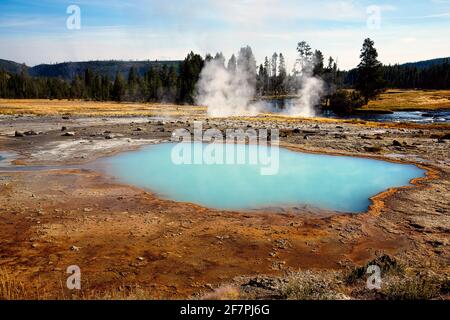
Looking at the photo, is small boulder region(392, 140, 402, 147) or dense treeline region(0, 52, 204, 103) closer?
small boulder region(392, 140, 402, 147)

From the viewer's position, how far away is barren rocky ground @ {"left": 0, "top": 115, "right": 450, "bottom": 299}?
264 inches

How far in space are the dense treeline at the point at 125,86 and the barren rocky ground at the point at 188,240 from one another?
67.9 metres

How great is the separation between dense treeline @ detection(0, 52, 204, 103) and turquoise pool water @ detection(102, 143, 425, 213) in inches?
2420

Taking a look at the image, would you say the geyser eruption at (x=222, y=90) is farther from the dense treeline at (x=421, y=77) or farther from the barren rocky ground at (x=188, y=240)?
the dense treeline at (x=421, y=77)

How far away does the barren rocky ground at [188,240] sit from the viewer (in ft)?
22.0

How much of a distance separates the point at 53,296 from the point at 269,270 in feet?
13.5

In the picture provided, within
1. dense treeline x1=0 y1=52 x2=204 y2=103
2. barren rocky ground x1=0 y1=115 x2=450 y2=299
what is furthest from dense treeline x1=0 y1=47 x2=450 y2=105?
barren rocky ground x1=0 y1=115 x2=450 y2=299

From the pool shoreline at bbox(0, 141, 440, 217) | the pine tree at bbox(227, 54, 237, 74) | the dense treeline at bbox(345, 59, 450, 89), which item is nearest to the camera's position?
the pool shoreline at bbox(0, 141, 440, 217)

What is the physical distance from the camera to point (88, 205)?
11.1 m

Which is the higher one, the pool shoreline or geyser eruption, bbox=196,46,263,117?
geyser eruption, bbox=196,46,263,117

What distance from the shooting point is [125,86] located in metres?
97.7

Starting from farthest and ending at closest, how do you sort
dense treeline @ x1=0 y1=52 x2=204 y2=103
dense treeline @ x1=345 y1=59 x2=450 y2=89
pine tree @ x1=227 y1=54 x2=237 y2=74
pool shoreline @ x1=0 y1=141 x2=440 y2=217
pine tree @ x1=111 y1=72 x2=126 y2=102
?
dense treeline @ x1=345 y1=59 x2=450 y2=89, pine tree @ x1=111 y1=72 x2=126 y2=102, dense treeline @ x1=0 y1=52 x2=204 y2=103, pine tree @ x1=227 y1=54 x2=237 y2=74, pool shoreline @ x1=0 y1=141 x2=440 y2=217

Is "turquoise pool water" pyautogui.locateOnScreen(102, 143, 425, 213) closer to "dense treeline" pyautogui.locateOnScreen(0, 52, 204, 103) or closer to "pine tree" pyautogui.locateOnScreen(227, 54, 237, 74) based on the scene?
"pine tree" pyautogui.locateOnScreen(227, 54, 237, 74)
